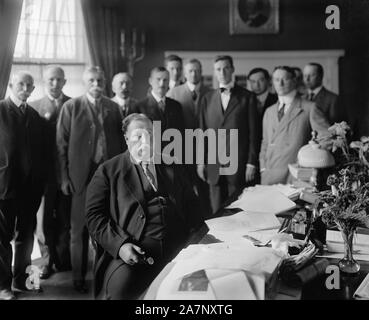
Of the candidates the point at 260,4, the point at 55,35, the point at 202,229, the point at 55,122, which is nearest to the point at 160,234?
the point at 202,229

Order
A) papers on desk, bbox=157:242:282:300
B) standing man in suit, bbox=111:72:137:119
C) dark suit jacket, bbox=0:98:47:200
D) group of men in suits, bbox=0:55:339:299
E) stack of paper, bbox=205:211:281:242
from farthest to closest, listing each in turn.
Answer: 1. standing man in suit, bbox=111:72:137:119
2. dark suit jacket, bbox=0:98:47:200
3. group of men in suits, bbox=0:55:339:299
4. stack of paper, bbox=205:211:281:242
5. papers on desk, bbox=157:242:282:300

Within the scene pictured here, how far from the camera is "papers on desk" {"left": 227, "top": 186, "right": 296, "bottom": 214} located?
2.21 metres

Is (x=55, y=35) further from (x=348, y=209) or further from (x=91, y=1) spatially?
(x=348, y=209)

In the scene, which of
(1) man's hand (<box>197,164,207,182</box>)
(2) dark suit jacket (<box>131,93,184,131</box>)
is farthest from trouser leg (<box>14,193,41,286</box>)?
(1) man's hand (<box>197,164,207,182</box>)

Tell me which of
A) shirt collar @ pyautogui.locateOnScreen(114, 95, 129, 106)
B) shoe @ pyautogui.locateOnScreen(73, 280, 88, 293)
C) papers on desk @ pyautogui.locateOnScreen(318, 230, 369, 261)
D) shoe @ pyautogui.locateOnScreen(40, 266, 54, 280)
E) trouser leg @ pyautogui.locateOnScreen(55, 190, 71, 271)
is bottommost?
shoe @ pyautogui.locateOnScreen(73, 280, 88, 293)

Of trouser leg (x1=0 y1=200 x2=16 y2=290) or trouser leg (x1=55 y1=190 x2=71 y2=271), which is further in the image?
trouser leg (x1=55 y1=190 x2=71 y2=271)

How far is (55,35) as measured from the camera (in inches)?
96.2

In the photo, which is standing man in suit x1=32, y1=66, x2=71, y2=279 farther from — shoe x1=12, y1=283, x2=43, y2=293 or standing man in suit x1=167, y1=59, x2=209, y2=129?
standing man in suit x1=167, y1=59, x2=209, y2=129

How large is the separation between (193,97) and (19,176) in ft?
3.46

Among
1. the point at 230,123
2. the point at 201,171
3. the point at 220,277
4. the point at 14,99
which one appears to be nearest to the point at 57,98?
the point at 14,99

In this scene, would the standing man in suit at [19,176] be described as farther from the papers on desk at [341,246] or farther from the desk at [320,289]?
the papers on desk at [341,246]

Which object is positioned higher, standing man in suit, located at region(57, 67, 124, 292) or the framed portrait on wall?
the framed portrait on wall

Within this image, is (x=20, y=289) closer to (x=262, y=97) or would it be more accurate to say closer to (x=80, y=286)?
(x=80, y=286)

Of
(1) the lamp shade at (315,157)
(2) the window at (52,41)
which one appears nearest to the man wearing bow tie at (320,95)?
(1) the lamp shade at (315,157)
